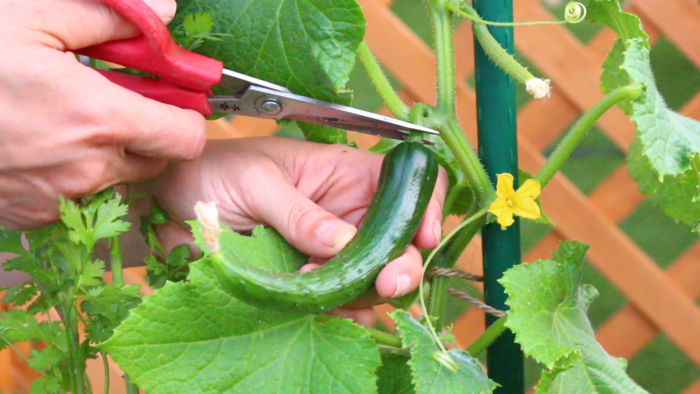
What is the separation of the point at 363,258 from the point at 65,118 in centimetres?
34

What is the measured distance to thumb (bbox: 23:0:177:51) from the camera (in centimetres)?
70

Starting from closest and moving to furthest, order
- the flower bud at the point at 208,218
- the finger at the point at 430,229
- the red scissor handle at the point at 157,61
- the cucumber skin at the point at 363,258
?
the flower bud at the point at 208,218, the cucumber skin at the point at 363,258, the red scissor handle at the point at 157,61, the finger at the point at 430,229

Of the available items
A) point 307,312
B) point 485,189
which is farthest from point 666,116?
point 307,312

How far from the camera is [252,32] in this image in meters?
0.84

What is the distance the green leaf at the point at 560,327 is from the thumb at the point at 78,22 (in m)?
0.49

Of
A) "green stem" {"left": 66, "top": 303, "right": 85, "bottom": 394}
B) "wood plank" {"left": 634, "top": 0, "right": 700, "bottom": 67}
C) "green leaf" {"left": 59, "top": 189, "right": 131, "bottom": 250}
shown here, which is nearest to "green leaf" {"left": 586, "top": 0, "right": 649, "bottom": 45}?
"green leaf" {"left": 59, "top": 189, "right": 131, "bottom": 250}

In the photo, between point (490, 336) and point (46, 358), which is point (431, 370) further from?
point (46, 358)

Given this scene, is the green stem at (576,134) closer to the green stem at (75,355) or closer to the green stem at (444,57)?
the green stem at (444,57)

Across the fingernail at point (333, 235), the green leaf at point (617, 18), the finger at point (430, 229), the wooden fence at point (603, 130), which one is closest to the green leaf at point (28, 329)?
the fingernail at point (333, 235)

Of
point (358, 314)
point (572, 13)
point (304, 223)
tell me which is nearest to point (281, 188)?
point (304, 223)

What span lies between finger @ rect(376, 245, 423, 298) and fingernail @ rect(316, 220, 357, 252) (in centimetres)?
6

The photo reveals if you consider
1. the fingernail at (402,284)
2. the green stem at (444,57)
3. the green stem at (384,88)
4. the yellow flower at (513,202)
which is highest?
the green stem at (444,57)

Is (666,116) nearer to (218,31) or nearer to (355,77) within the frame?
(218,31)

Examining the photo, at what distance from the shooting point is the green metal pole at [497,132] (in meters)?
0.85
